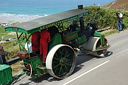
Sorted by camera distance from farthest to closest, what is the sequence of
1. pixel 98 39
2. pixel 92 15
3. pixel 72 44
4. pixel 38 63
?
pixel 92 15
pixel 98 39
pixel 72 44
pixel 38 63

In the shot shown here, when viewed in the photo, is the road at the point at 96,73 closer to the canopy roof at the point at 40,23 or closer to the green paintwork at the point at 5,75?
the green paintwork at the point at 5,75

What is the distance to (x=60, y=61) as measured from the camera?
661cm

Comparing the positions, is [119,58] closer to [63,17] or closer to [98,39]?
[98,39]

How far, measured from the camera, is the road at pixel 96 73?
6.36m

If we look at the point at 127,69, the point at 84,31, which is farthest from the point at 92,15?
the point at 127,69

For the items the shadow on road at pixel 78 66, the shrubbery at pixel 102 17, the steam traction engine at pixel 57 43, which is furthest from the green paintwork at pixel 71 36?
the shrubbery at pixel 102 17

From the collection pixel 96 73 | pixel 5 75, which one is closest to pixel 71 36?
pixel 96 73

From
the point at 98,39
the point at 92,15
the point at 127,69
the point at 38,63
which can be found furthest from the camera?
the point at 92,15

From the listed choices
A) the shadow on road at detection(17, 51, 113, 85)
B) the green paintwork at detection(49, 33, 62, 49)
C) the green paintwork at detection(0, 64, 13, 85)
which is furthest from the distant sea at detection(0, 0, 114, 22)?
the green paintwork at detection(0, 64, 13, 85)

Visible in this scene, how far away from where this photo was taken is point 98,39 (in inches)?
324

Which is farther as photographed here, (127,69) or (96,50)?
(96,50)

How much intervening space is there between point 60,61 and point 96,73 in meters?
1.48

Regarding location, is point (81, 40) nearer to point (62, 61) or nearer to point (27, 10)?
point (62, 61)

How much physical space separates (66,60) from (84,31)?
208 centimetres
